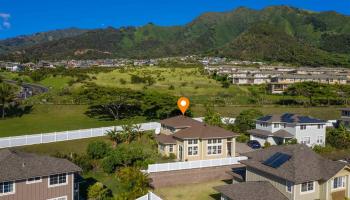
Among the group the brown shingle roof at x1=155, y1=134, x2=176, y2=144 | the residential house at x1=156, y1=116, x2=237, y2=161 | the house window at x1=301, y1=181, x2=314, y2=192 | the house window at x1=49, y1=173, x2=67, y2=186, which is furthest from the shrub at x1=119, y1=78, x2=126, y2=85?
the house window at x1=301, y1=181, x2=314, y2=192

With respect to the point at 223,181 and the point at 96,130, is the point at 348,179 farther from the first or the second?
the point at 96,130

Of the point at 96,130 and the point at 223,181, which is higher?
the point at 96,130

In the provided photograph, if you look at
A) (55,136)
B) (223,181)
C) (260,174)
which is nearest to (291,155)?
(260,174)

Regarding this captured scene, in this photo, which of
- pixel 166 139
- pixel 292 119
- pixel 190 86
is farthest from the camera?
pixel 190 86

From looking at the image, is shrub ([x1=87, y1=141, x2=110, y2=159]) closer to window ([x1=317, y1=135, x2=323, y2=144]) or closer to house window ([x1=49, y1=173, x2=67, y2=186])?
house window ([x1=49, y1=173, x2=67, y2=186])

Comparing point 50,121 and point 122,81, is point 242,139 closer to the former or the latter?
point 50,121

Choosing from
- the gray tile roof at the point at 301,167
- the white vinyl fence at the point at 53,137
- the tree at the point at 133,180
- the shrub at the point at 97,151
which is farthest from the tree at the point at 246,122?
the tree at the point at 133,180

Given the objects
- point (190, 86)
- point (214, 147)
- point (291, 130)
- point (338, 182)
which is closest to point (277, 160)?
point (338, 182)
